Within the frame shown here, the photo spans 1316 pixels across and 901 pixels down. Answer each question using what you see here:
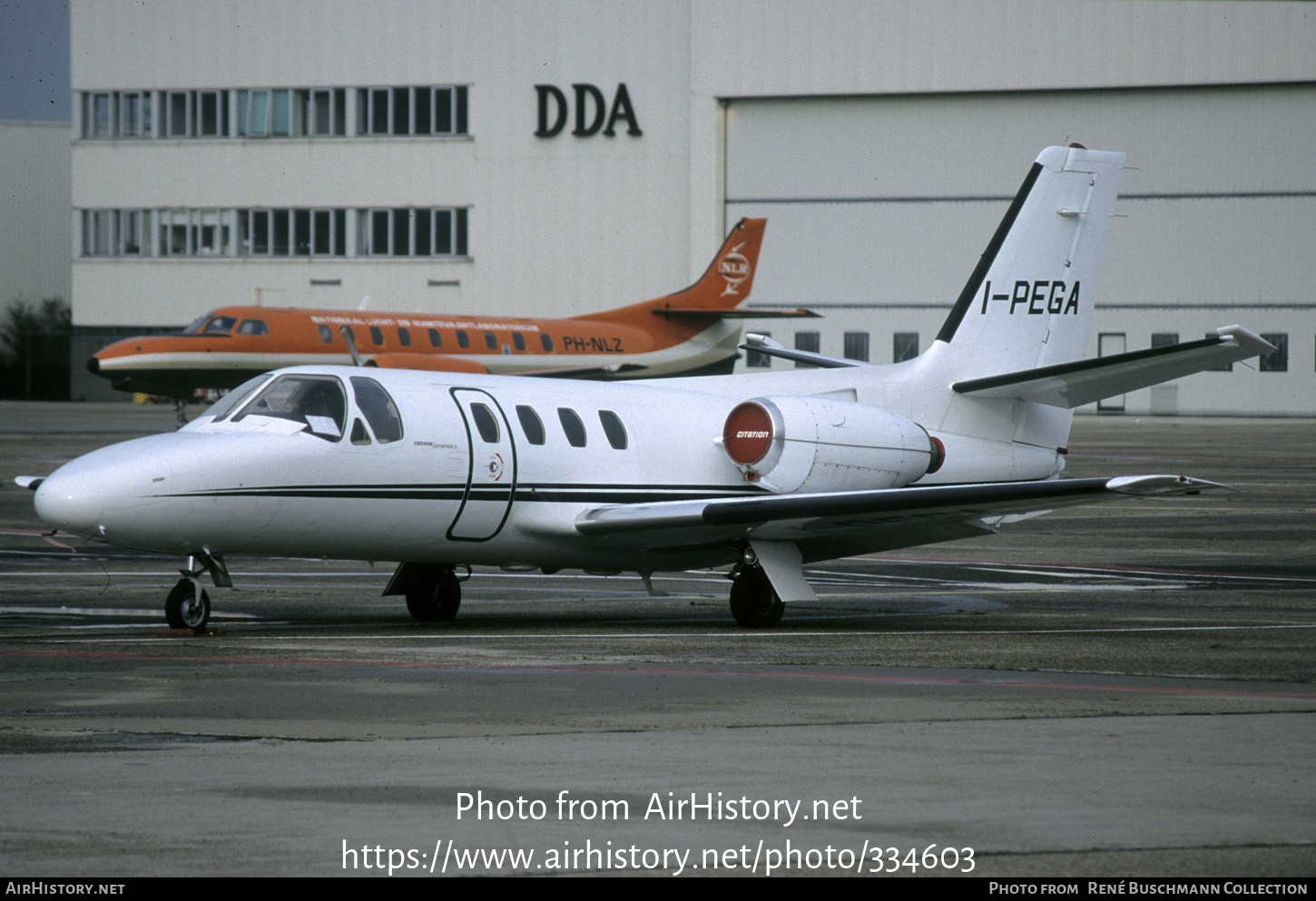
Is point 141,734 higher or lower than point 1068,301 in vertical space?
lower

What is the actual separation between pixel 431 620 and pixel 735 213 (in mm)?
58315

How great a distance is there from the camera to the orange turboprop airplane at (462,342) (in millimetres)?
42875

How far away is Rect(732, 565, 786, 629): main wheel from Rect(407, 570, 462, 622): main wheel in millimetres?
2572

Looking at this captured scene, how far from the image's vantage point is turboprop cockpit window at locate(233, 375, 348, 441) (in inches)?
583

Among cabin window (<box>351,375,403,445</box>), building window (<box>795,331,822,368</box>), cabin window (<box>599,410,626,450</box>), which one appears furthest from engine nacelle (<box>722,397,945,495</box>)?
building window (<box>795,331,822,368</box>)

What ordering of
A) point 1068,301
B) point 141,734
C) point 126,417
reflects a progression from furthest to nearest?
point 126,417, point 1068,301, point 141,734

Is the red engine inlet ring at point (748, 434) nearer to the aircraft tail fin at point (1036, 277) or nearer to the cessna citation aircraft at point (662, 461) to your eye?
the cessna citation aircraft at point (662, 461)

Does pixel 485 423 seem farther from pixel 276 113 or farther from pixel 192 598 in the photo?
pixel 276 113

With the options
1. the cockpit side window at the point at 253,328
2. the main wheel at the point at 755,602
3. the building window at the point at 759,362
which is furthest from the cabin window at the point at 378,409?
the building window at the point at 759,362

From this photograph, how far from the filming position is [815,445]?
16.9 meters

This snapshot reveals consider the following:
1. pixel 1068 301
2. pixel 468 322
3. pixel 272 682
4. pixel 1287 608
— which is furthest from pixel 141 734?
pixel 468 322

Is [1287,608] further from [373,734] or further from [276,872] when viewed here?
[276,872]

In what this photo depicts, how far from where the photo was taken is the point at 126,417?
61.1 metres

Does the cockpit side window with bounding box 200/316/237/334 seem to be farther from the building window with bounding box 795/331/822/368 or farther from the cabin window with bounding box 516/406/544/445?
the building window with bounding box 795/331/822/368
